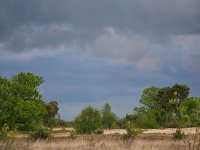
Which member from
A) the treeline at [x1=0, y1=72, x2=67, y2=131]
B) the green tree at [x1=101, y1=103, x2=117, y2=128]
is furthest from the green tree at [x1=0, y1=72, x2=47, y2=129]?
the green tree at [x1=101, y1=103, x2=117, y2=128]

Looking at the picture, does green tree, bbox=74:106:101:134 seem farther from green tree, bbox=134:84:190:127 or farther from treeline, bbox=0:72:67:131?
green tree, bbox=134:84:190:127

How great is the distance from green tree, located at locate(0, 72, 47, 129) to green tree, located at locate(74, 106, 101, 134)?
6.60 m

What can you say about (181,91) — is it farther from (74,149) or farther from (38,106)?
(74,149)

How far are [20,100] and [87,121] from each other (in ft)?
34.0

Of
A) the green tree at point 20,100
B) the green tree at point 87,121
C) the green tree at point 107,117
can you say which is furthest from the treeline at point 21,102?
the green tree at point 107,117

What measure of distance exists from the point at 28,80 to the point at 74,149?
4307 cm

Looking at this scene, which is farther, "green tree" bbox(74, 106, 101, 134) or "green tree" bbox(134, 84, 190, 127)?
"green tree" bbox(134, 84, 190, 127)

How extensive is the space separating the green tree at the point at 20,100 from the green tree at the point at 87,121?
6.60 metres

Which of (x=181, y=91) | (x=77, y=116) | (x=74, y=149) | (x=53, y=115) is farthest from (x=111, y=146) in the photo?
(x=53, y=115)

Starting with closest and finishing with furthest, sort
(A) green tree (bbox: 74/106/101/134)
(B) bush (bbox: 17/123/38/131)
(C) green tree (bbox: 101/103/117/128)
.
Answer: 1. (A) green tree (bbox: 74/106/101/134)
2. (B) bush (bbox: 17/123/38/131)
3. (C) green tree (bbox: 101/103/117/128)

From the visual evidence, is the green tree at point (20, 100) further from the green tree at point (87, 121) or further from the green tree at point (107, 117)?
the green tree at point (107, 117)

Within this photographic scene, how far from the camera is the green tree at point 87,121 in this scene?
62312mm

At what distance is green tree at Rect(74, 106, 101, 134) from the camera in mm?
62312

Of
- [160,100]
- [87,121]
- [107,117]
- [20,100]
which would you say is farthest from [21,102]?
[160,100]
